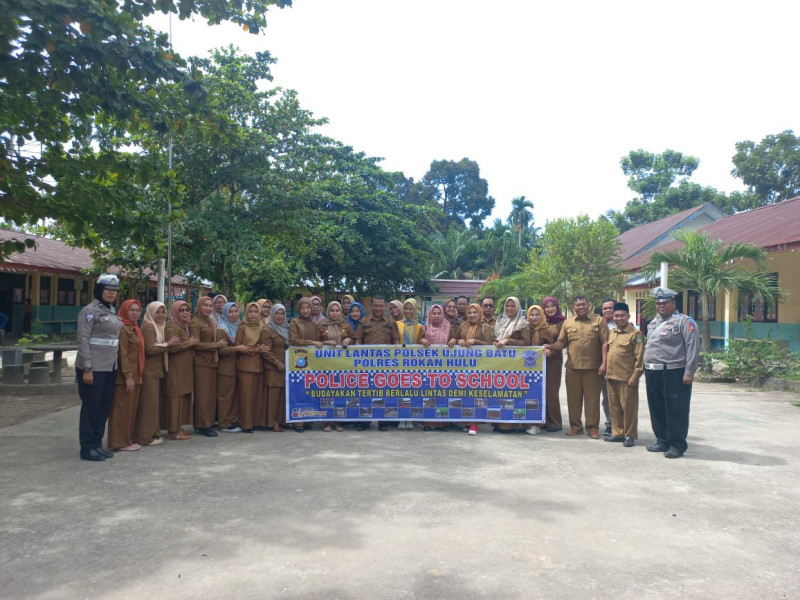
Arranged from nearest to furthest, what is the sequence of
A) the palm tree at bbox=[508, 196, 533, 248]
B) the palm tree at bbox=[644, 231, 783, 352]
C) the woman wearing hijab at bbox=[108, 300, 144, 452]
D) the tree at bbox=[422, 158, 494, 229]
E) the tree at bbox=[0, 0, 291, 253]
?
the tree at bbox=[0, 0, 291, 253], the woman wearing hijab at bbox=[108, 300, 144, 452], the palm tree at bbox=[644, 231, 783, 352], the palm tree at bbox=[508, 196, 533, 248], the tree at bbox=[422, 158, 494, 229]

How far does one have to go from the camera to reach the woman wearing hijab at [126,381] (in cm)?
652

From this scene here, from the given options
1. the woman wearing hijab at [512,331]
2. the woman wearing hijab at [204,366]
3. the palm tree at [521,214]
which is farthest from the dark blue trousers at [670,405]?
the palm tree at [521,214]

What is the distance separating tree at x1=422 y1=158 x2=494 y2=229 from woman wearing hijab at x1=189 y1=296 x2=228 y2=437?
56.9 m

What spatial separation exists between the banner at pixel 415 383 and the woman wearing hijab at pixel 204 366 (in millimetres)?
Result: 928

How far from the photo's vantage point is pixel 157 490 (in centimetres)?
526

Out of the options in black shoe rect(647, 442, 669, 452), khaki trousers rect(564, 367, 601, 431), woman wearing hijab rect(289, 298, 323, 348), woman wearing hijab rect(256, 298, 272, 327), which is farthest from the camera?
woman wearing hijab rect(256, 298, 272, 327)

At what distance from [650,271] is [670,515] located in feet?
36.5

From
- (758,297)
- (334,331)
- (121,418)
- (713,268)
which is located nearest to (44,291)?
(334,331)

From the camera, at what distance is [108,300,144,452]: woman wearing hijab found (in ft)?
21.4

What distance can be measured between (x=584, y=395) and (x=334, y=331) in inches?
127

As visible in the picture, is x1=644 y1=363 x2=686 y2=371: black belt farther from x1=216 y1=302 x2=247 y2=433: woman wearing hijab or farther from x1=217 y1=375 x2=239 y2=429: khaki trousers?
x1=217 y1=375 x2=239 y2=429: khaki trousers

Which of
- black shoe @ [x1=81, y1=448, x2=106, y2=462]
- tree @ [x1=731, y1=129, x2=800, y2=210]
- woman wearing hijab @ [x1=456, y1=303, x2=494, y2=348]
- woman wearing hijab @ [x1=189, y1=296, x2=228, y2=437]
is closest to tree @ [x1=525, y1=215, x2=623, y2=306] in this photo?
woman wearing hijab @ [x1=456, y1=303, x2=494, y2=348]

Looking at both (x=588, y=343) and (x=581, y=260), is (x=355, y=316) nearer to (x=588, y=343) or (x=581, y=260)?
(x=588, y=343)

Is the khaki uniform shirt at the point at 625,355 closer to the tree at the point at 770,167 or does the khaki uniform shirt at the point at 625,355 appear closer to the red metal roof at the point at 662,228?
the red metal roof at the point at 662,228
